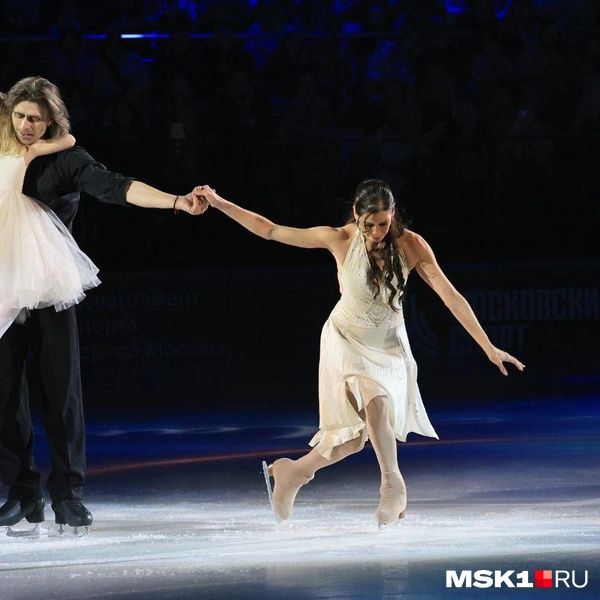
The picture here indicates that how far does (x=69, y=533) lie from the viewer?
5484 millimetres

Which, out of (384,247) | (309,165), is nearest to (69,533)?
(384,247)

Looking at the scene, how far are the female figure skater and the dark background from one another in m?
3.73

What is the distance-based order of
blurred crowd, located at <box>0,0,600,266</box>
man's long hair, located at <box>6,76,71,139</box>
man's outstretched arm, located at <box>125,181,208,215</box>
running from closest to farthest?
man's outstretched arm, located at <box>125,181,208,215</box> → man's long hair, located at <box>6,76,71,139</box> → blurred crowd, located at <box>0,0,600,266</box>

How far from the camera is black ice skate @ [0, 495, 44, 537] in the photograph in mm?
5480

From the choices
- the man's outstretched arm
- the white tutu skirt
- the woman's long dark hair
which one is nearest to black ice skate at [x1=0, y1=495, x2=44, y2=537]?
the white tutu skirt

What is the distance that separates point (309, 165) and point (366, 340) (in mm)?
4800

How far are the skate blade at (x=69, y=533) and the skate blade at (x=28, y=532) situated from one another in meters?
0.05

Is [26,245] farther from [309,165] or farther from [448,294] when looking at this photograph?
[309,165]

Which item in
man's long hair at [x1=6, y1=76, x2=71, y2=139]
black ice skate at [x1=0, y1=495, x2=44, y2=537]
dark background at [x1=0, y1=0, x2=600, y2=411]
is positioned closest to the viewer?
man's long hair at [x1=6, y1=76, x2=71, y2=139]

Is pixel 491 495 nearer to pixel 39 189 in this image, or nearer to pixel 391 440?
pixel 391 440

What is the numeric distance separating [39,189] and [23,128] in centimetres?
27

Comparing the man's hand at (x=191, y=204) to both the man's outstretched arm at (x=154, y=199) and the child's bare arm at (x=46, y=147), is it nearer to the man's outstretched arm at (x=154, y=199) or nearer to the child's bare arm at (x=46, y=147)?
the man's outstretched arm at (x=154, y=199)

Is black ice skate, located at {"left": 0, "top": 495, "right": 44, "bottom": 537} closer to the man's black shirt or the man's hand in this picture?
the man's black shirt

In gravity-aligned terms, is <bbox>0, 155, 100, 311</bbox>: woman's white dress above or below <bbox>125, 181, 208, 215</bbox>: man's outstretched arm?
below
